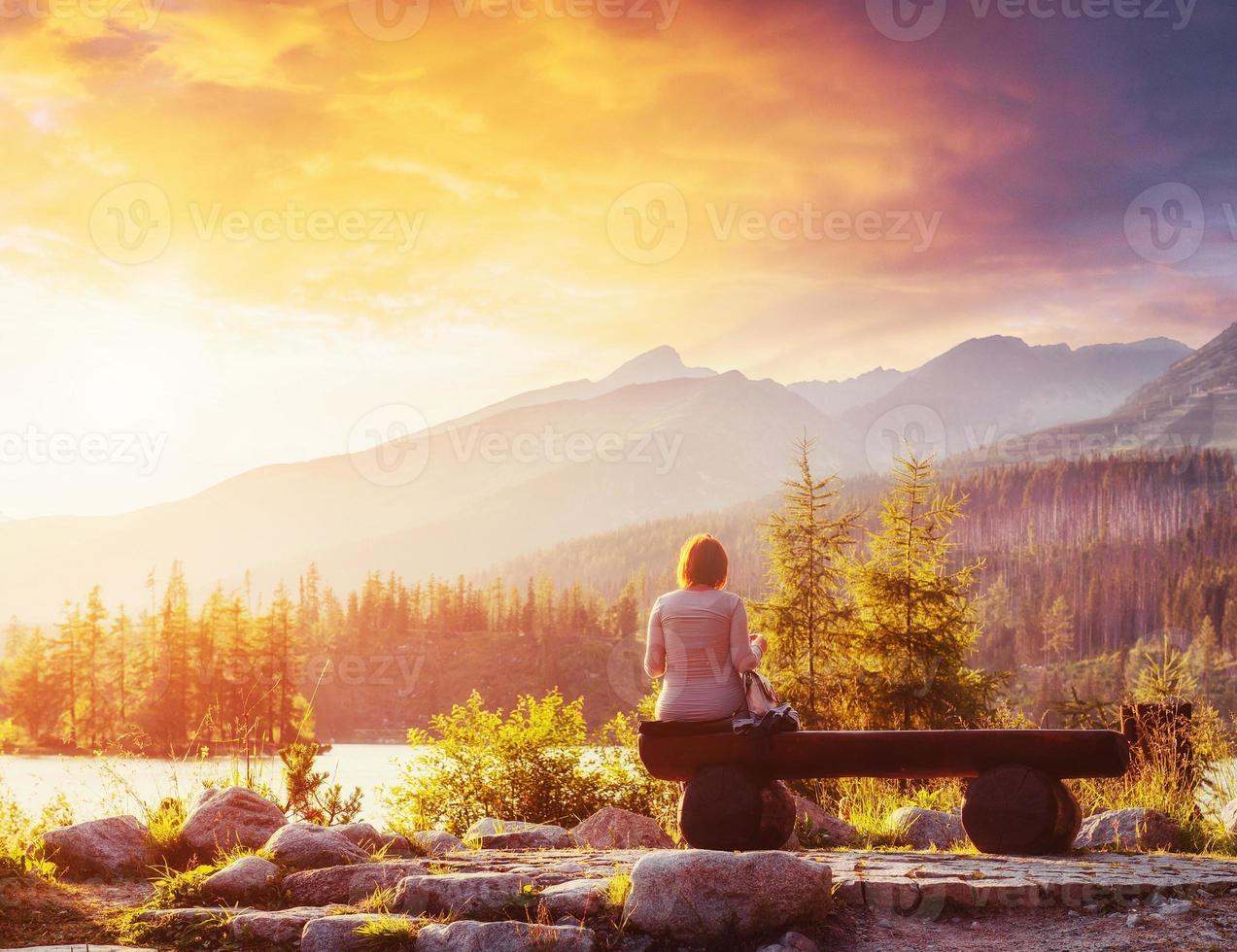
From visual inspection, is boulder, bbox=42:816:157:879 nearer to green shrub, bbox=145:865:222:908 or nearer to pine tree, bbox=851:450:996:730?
green shrub, bbox=145:865:222:908

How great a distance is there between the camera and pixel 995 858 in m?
7.75

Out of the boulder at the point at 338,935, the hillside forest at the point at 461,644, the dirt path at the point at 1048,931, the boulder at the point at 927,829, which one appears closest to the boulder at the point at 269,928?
the boulder at the point at 338,935

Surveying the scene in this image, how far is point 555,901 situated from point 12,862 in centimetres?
473

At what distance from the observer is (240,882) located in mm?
7324

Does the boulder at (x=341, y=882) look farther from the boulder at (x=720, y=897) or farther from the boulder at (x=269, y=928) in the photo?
the boulder at (x=720, y=897)

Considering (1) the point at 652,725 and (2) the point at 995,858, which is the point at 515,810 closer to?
(1) the point at 652,725

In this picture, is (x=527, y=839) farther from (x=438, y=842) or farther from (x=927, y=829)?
(x=927, y=829)

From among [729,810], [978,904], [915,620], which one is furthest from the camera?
[915,620]

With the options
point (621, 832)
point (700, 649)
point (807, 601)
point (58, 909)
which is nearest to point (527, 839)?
point (621, 832)

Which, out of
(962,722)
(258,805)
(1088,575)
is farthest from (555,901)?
(1088,575)

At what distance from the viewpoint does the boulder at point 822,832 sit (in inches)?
398

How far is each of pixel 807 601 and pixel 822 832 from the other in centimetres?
1624

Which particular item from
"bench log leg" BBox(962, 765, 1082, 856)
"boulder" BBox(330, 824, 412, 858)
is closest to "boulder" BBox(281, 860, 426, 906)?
"boulder" BBox(330, 824, 412, 858)

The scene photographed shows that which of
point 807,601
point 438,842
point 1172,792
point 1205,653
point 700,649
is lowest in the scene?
point 1205,653
